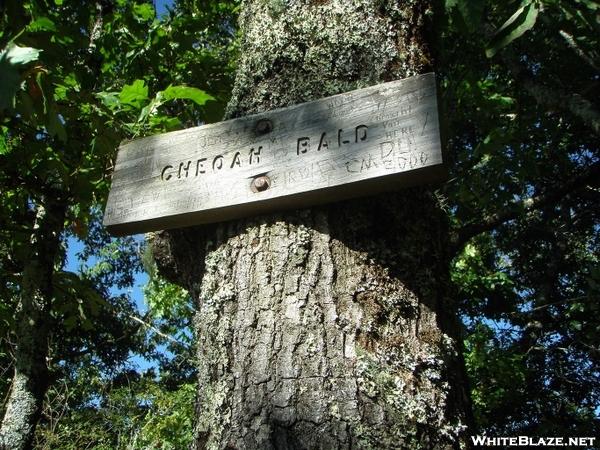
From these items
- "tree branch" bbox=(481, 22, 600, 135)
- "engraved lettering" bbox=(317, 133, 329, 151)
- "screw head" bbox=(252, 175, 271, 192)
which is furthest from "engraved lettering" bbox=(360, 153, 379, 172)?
"tree branch" bbox=(481, 22, 600, 135)

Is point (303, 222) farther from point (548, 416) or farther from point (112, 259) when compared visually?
point (112, 259)

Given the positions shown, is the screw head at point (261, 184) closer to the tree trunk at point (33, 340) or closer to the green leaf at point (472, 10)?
the green leaf at point (472, 10)

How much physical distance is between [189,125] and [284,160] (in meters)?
2.66

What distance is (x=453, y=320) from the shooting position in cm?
134

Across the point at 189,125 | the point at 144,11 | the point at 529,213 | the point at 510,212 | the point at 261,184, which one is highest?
the point at 529,213

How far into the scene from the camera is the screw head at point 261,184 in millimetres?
1343

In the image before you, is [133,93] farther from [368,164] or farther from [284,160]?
[368,164]

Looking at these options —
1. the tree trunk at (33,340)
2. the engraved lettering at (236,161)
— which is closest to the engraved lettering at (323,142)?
the engraved lettering at (236,161)

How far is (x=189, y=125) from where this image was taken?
3857 mm

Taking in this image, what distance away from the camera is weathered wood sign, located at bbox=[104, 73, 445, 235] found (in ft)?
4.14

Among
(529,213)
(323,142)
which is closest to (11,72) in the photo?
(323,142)

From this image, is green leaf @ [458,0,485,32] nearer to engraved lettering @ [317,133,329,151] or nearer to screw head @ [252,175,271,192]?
engraved lettering @ [317,133,329,151]

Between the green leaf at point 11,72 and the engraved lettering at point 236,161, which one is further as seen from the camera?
the engraved lettering at point 236,161

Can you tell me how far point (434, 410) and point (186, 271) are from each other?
79 cm
